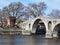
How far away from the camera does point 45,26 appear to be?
96750 millimetres

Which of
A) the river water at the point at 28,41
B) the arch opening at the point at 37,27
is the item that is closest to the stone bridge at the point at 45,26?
the arch opening at the point at 37,27

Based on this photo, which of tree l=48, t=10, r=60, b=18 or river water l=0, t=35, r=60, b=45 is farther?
tree l=48, t=10, r=60, b=18

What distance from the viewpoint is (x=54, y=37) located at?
8125 centimetres

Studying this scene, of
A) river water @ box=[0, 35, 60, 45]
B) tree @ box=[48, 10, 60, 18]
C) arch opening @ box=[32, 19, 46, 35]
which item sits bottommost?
river water @ box=[0, 35, 60, 45]

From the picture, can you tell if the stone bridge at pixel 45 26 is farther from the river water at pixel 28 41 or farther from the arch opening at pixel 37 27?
the river water at pixel 28 41

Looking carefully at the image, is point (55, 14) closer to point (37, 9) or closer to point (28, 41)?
point (37, 9)

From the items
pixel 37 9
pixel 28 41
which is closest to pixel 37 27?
pixel 37 9

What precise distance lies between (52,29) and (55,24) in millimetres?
1767

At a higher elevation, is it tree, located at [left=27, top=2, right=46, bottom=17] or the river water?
tree, located at [left=27, top=2, right=46, bottom=17]

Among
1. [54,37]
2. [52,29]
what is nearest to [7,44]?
[54,37]

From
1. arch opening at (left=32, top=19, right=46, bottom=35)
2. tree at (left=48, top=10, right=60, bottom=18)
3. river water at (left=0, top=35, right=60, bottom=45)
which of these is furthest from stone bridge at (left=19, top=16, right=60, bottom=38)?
tree at (left=48, top=10, right=60, bottom=18)

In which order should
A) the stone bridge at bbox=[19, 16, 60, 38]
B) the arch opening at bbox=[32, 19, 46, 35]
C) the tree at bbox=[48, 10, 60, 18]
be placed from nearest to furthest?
the stone bridge at bbox=[19, 16, 60, 38] < the arch opening at bbox=[32, 19, 46, 35] < the tree at bbox=[48, 10, 60, 18]

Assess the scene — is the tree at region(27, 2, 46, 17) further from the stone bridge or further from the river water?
the river water

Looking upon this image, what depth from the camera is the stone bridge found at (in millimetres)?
84062
